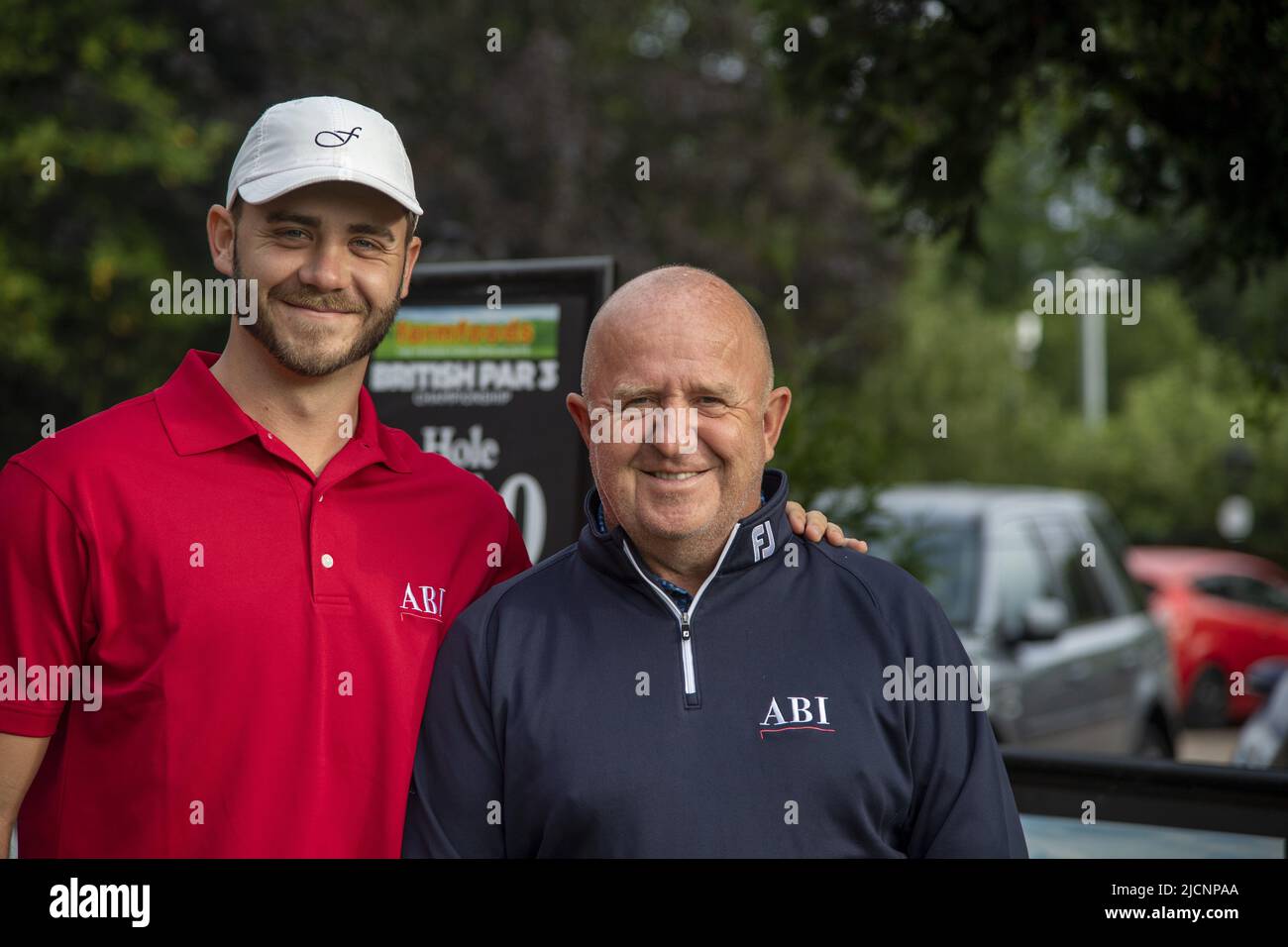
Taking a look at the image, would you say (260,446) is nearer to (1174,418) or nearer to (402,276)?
(402,276)

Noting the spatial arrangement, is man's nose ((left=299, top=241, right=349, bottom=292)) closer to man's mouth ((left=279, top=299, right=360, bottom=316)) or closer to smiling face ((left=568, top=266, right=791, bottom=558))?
man's mouth ((left=279, top=299, right=360, bottom=316))

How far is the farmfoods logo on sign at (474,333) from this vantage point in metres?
5.18

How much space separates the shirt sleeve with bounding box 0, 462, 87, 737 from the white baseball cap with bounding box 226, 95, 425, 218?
0.72m

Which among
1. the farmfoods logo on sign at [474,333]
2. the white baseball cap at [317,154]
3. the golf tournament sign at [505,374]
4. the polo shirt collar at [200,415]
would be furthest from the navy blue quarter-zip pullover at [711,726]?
the farmfoods logo on sign at [474,333]

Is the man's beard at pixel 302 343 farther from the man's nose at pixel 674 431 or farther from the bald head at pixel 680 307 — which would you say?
the man's nose at pixel 674 431

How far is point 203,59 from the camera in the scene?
1675 centimetres

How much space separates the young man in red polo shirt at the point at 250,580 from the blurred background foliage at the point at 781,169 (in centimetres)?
288

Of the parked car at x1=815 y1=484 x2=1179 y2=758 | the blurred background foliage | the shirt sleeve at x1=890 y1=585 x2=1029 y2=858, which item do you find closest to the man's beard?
the shirt sleeve at x1=890 y1=585 x2=1029 y2=858

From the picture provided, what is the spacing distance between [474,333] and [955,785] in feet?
9.76

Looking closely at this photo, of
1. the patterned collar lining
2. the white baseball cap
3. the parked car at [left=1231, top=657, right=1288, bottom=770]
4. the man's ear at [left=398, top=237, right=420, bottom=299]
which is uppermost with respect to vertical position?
the white baseball cap

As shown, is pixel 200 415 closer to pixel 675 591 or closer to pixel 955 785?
pixel 675 591

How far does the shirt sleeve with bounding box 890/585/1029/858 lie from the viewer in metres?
2.71

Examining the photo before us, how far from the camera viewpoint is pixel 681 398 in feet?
9.27

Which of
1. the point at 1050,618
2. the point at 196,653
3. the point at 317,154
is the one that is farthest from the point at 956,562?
the point at 196,653
